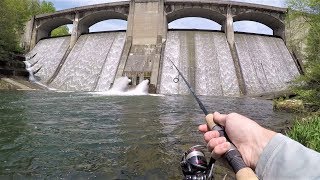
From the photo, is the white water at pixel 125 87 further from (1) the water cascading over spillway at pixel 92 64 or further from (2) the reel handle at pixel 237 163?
(2) the reel handle at pixel 237 163

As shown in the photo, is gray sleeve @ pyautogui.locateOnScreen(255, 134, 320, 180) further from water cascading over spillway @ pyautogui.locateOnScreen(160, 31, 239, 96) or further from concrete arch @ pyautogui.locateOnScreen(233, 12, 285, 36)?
concrete arch @ pyautogui.locateOnScreen(233, 12, 285, 36)

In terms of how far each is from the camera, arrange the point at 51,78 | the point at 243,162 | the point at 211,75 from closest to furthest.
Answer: the point at 243,162 < the point at 211,75 < the point at 51,78

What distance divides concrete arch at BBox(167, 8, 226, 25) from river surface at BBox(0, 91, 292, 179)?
20.6 m

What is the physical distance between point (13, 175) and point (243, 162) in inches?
181

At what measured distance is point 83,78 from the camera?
2994 cm

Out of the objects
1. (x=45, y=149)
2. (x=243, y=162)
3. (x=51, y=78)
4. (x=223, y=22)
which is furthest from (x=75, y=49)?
(x=243, y=162)

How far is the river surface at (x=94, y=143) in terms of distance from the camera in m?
5.87

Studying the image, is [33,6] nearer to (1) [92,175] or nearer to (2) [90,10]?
(2) [90,10]

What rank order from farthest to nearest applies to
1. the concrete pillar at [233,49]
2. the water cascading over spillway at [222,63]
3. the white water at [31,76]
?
1. the white water at [31,76]
2. the water cascading over spillway at [222,63]
3. the concrete pillar at [233,49]

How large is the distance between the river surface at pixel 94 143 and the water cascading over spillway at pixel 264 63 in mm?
15491

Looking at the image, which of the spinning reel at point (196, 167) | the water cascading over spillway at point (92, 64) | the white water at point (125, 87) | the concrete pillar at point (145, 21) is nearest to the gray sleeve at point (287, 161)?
the spinning reel at point (196, 167)

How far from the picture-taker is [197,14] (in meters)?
33.4

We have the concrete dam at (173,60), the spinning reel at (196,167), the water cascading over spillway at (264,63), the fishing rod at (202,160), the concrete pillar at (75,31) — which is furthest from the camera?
the concrete pillar at (75,31)

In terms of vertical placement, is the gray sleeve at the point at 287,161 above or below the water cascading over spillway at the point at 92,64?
above
